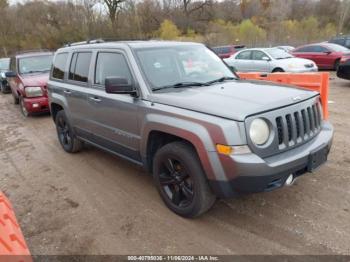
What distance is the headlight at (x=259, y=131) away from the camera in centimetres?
291

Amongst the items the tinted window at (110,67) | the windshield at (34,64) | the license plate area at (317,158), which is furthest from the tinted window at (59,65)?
the windshield at (34,64)

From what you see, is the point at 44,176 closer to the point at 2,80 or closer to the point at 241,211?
the point at 241,211

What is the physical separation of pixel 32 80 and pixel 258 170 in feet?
26.7

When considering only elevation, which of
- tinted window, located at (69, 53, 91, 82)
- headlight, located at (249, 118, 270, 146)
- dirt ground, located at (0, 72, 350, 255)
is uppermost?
tinted window, located at (69, 53, 91, 82)

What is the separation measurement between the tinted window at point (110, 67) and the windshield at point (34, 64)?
20.8 ft

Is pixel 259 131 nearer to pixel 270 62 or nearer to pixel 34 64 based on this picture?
pixel 34 64

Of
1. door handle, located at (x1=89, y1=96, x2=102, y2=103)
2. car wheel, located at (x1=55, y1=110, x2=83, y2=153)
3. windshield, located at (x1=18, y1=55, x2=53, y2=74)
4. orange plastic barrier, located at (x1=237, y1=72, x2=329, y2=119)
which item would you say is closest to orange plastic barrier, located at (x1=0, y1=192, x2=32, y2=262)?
door handle, located at (x1=89, y1=96, x2=102, y2=103)

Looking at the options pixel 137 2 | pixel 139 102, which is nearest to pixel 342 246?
pixel 139 102

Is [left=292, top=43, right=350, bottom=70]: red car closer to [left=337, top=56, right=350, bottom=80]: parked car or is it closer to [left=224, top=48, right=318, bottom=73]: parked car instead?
[left=224, top=48, right=318, bottom=73]: parked car

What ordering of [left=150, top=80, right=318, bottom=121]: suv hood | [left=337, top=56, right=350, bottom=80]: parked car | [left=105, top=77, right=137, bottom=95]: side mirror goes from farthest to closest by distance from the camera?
[left=337, top=56, right=350, bottom=80]: parked car, [left=105, top=77, right=137, bottom=95]: side mirror, [left=150, top=80, right=318, bottom=121]: suv hood

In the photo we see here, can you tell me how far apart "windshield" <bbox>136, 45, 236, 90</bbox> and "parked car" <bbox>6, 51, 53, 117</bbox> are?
5.95m

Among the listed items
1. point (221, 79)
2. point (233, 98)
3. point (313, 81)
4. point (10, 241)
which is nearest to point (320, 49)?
point (313, 81)

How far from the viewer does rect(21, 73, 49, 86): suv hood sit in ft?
29.5

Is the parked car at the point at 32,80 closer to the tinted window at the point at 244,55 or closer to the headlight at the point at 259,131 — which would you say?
the headlight at the point at 259,131
